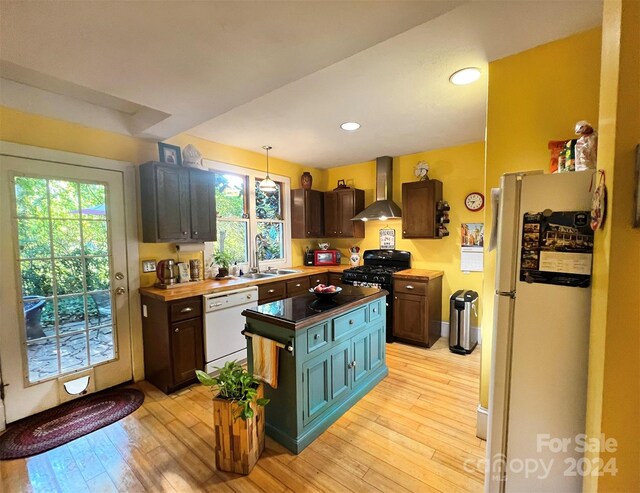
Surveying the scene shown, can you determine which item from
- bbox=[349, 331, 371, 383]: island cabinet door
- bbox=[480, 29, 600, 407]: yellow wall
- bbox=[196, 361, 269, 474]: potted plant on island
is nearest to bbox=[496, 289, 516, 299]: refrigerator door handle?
bbox=[480, 29, 600, 407]: yellow wall

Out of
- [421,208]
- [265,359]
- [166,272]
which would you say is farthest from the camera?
[421,208]

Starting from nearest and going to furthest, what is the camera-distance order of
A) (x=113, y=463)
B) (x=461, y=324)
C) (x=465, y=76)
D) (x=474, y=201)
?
1. (x=113, y=463)
2. (x=465, y=76)
3. (x=461, y=324)
4. (x=474, y=201)

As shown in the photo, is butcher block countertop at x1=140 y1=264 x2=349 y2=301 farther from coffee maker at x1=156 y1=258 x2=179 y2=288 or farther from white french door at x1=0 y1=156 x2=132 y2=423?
white french door at x1=0 y1=156 x2=132 y2=423

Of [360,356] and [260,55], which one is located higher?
[260,55]

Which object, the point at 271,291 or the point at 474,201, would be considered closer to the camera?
the point at 271,291

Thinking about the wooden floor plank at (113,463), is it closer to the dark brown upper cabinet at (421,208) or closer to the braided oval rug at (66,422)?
the braided oval rug at (66,422)

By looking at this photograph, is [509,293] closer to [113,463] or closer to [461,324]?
[461,324]

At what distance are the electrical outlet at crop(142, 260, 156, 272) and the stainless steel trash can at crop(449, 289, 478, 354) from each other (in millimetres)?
3449

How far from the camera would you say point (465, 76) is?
2.02m

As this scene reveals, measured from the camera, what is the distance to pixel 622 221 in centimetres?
87

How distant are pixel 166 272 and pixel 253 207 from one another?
57.7 inches

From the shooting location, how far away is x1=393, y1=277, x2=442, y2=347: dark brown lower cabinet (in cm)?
340

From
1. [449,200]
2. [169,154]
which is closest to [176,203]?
[169,154]

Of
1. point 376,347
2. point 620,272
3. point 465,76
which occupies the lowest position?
point 376,347
